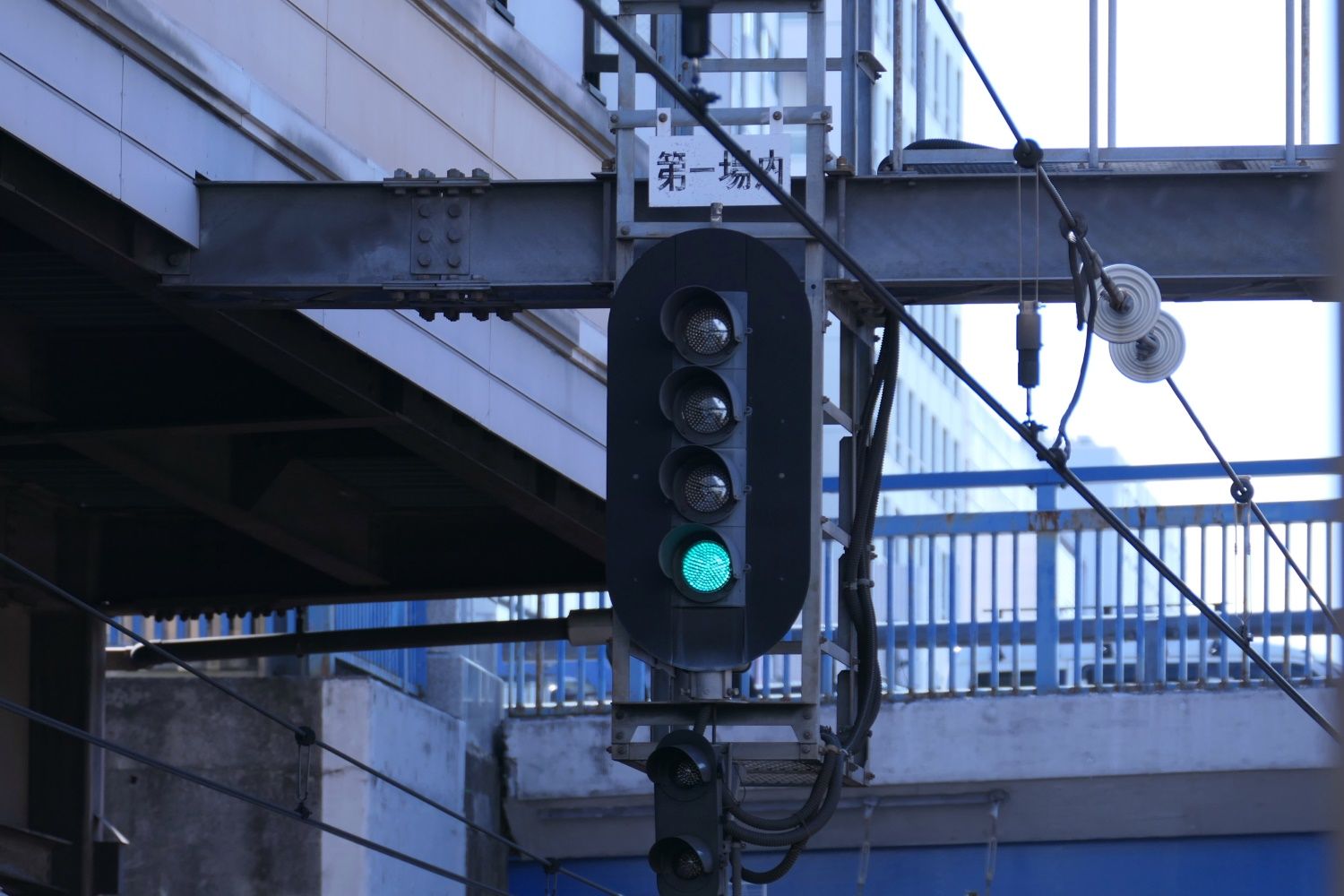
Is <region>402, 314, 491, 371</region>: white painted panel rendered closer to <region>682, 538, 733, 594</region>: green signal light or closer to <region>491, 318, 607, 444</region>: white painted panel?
<region>491, 318, 607, 444</region>: white painted panel

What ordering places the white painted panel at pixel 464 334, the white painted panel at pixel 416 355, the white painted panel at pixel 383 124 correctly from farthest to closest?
the white painted panel at pixel 464 334 < the white painted panel at pixel 383 124 < the white painted panel at pixel 416 355

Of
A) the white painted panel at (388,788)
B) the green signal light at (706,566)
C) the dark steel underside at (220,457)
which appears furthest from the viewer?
the white painted panel at (388,788)

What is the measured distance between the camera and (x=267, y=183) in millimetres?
10133

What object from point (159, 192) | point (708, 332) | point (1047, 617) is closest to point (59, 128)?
point (159, 192)

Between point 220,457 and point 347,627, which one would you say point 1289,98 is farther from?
point 347,627

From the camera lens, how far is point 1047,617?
18141 millimetres

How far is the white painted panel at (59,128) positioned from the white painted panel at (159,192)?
7 centimetres

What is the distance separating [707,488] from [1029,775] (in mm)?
10789

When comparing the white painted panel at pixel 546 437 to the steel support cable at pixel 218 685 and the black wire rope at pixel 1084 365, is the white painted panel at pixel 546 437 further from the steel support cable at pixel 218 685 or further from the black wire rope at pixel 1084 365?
the black wire rope at pixel 1084 365

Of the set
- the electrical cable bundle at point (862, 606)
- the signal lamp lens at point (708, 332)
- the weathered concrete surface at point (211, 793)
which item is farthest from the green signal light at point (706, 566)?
the weathered concrete surface at point (211, 793)

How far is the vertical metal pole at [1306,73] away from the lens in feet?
32.2

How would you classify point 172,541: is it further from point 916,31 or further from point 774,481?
point 774,481

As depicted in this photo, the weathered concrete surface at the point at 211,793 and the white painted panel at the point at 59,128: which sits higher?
the white painted panel at the point at 59,128

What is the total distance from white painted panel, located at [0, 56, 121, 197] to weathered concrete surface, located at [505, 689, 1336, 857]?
977cm
